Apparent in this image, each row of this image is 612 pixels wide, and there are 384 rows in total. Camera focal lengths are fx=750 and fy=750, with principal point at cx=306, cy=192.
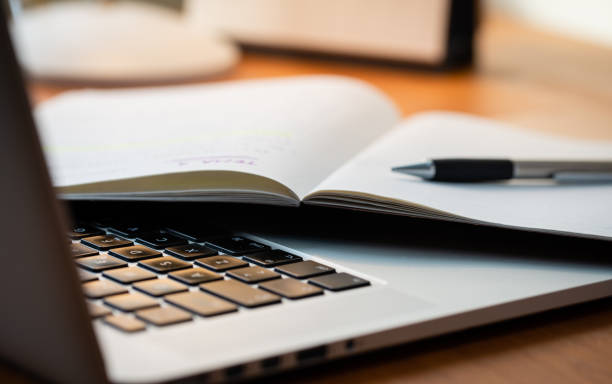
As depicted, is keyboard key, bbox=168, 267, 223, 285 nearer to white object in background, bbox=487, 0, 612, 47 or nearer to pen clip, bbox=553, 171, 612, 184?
pen clip, bbox=553, 171, 612, 184

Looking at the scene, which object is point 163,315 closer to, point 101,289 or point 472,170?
point 101,289

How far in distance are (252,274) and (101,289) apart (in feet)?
0.24

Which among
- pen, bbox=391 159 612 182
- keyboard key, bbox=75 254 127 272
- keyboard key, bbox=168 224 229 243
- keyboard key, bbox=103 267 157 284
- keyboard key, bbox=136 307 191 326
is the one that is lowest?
keyboard key, bbox=136 307 191 326

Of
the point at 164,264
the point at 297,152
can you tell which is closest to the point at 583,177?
the point at 297,152

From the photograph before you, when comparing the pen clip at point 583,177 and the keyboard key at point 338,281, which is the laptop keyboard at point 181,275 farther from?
the pen clip at point 583,177

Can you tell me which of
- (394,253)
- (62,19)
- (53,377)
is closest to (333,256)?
(394,253)

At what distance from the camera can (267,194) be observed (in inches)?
17.3

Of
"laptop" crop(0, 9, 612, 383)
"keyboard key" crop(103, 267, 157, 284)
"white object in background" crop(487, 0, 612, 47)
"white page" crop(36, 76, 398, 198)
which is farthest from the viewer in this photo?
"white object in background" crop(487, 0, 612, 47)

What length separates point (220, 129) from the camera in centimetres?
58

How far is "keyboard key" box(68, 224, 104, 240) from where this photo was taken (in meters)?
0.43

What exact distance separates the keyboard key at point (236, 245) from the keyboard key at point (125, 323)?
3.7 inches

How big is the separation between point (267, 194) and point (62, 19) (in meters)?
0.89

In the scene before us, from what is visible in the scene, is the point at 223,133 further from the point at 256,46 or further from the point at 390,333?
the point at 256,46

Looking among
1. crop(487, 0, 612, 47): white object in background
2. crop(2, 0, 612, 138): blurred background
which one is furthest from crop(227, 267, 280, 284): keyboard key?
crop(487, 0, 612, 47): white object in background
